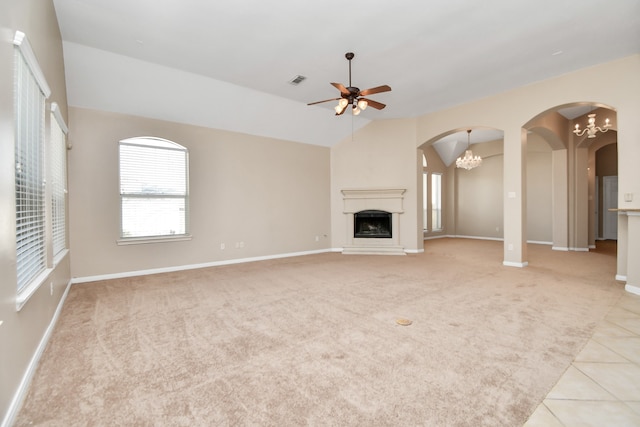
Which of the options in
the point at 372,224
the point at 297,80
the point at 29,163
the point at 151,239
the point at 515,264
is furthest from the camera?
the point at 372,224

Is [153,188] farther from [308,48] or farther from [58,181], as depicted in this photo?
[308,48]

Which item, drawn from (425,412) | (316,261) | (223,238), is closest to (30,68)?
(425,412)

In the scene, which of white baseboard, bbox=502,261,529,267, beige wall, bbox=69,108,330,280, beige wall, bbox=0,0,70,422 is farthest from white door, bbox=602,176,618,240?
beige wall, bbox=0,0,70,422

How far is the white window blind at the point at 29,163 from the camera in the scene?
2.06 meters

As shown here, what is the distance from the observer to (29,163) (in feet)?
7.76

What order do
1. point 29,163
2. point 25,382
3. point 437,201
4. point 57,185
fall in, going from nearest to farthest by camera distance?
point 25,382 < point 29,163 < point 57,185 < point 437,201

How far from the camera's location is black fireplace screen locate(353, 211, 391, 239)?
301 inches

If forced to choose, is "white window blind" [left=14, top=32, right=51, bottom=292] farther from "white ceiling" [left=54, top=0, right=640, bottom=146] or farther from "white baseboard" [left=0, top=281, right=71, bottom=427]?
"white ceiling" [left=54, top=0, right=640, bottom=146]

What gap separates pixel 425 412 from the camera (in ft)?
5.41

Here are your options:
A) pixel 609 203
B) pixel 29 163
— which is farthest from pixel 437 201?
pixel 29 163

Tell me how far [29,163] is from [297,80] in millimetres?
3910

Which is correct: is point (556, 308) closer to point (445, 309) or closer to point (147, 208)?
point (445, 309)

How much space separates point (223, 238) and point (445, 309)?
14.8 feet

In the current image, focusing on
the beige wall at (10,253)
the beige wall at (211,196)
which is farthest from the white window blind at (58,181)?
the beige wall at (10,253)
